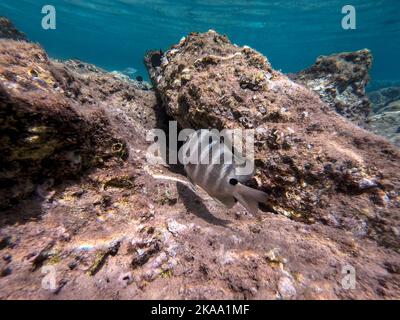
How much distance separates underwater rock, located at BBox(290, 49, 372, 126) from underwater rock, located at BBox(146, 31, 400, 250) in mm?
4242

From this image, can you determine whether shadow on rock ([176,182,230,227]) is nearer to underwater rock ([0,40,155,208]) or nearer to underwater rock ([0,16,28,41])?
underwater rock ([0,40,155,208])

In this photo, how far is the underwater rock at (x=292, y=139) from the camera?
2.47 m

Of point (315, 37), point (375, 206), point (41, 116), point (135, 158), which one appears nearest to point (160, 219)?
point (135, 158)

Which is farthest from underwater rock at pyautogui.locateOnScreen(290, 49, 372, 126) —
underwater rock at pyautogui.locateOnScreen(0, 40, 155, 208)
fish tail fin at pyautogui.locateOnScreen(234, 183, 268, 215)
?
underwater rock at pyautogui.locateOnScreen(0, 40, 155, 208)

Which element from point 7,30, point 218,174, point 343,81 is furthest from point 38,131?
point 7,30

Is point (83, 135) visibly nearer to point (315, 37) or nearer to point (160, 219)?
point (160, 219)

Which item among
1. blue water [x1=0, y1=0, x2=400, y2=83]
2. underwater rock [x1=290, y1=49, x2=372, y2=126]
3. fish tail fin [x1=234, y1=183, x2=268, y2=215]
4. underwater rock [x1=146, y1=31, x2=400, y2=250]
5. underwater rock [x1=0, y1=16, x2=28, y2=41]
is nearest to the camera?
fish tail fin [x1=234, y1=183, x2=268, y2=215]

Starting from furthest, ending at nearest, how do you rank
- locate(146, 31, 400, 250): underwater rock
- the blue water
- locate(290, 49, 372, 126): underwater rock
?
the blue water < locate(290, 49, 372, 126): underwater rock < locate(146, 31, 400, 250): underwater rock

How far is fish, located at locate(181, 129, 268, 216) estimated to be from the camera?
2.15 meters

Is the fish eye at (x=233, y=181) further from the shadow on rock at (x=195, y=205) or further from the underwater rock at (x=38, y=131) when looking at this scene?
the underwater rock at (x=38, y=131)

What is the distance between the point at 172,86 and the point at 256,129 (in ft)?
5.86

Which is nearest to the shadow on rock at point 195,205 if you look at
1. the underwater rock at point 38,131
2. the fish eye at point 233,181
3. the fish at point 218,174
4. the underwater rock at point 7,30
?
the fish at point 218,174

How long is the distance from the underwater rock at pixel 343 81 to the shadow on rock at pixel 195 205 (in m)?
5.81

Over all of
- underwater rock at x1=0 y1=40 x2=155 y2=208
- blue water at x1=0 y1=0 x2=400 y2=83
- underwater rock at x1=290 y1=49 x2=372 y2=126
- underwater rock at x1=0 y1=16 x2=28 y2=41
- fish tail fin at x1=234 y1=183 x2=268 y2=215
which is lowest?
fish tail fin at x1=234 y1=183 x2=268 y2=215
